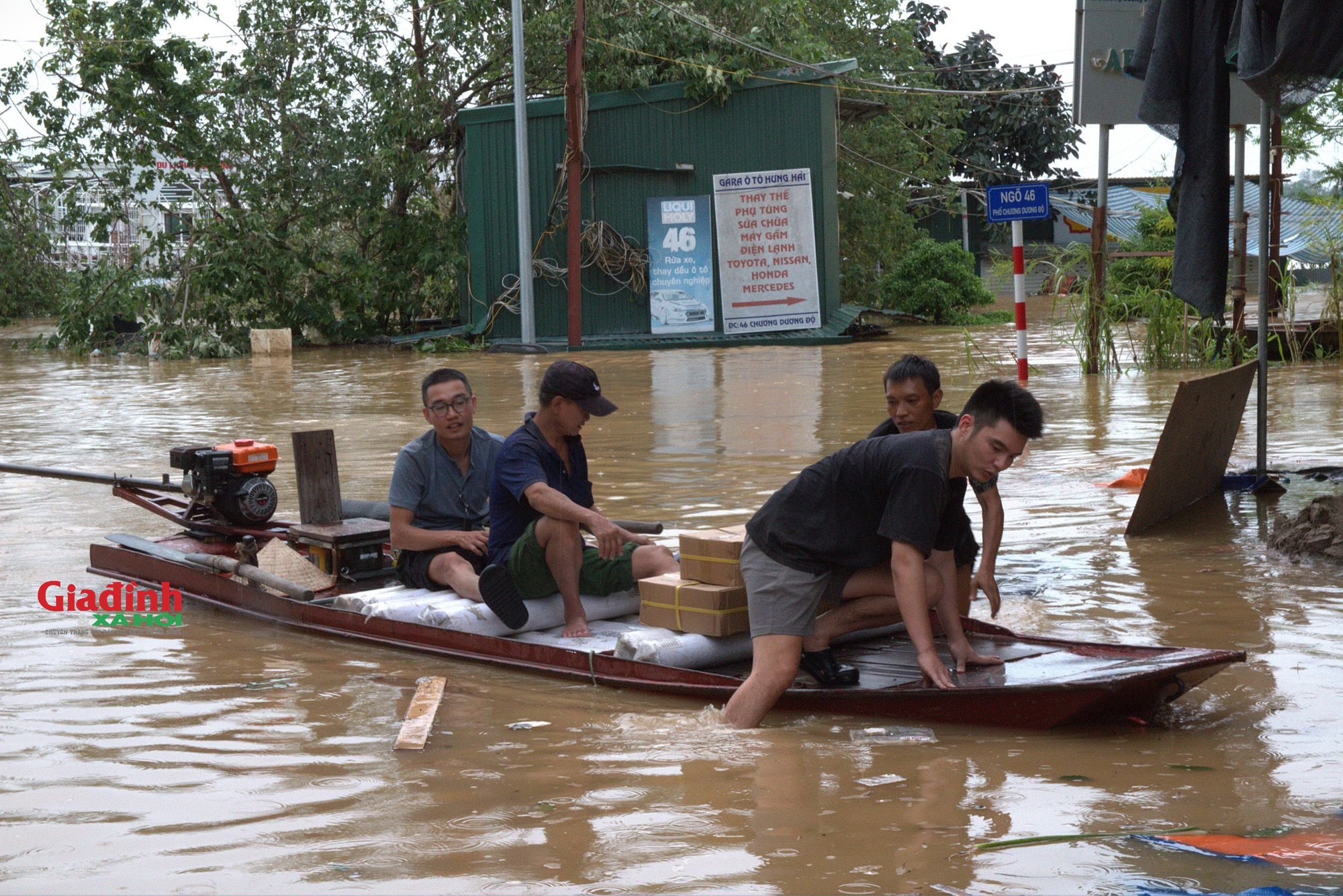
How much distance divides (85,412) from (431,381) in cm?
1035

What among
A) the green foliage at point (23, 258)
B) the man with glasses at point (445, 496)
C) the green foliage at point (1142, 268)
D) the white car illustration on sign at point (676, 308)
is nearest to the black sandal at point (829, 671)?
the man with glasses at point (445, 496)

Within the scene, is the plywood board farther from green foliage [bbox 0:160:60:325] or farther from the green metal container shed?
green foliage [bbox 0:160:60:325]

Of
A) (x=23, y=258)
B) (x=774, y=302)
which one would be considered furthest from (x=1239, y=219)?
(x=23, y=258)

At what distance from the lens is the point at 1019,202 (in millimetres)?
11703

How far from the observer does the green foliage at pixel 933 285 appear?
26.5 m

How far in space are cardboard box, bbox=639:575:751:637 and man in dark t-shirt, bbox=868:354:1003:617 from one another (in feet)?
2.91

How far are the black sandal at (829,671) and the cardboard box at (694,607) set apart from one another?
0.91ft

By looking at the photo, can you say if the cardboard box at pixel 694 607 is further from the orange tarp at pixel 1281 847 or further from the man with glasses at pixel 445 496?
the orange tarp at pixel 1281 847

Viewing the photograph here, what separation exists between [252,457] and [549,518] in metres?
2.37

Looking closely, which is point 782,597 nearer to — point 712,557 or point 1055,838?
point 712,557

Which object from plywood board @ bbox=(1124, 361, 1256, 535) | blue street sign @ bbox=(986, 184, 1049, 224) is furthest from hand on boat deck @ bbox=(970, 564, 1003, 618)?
blue street sign @ bbox=(986, 184, 1049, 224)

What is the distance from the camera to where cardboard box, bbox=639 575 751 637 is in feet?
15.9

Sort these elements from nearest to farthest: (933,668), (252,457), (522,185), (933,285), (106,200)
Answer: (933,668) → (252,457) → (522,185) → (106,200) → (933,285)

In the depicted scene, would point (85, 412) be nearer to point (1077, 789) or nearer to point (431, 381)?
point (431, 381)
